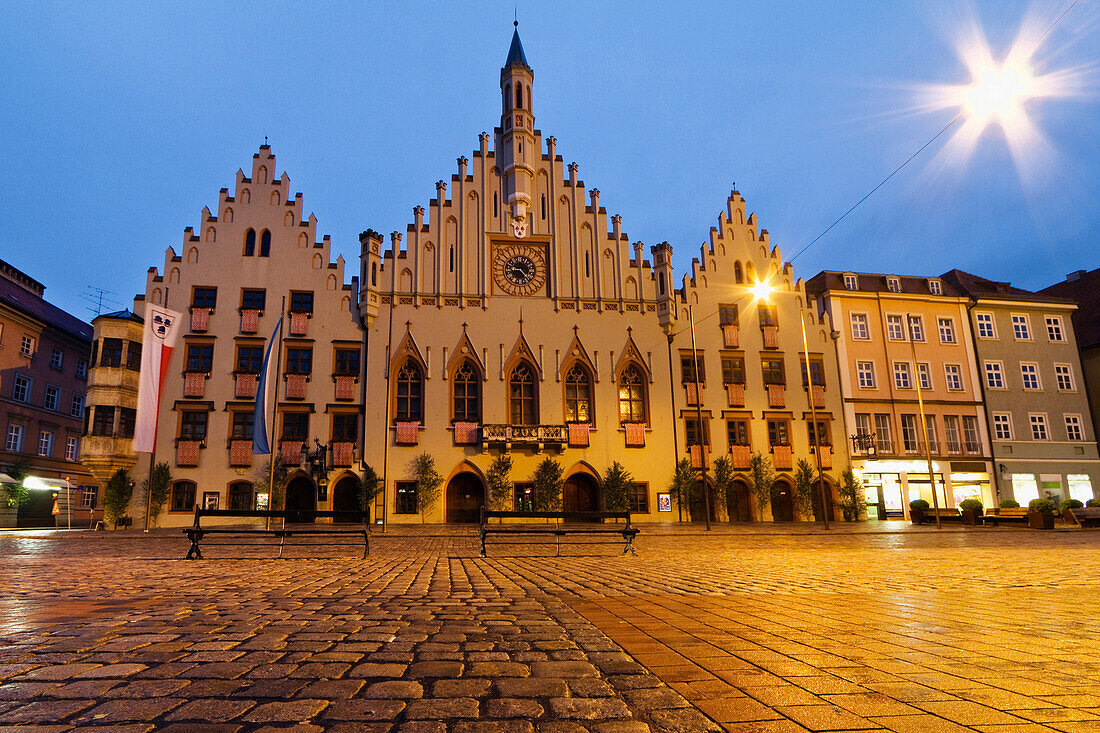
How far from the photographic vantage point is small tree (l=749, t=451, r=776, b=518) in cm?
3447

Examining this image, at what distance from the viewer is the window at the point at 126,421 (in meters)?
30.9

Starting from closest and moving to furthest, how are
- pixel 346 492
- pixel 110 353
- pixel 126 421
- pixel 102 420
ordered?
1. pixel 102 420
2. pixel 126 421
3. pixel 110 353
4. pixel 346 492

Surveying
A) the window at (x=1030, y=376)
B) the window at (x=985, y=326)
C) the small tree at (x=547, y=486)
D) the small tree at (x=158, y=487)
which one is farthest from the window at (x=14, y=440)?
the window at (x=1030, y=376)

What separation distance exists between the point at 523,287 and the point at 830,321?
17148 millimetres

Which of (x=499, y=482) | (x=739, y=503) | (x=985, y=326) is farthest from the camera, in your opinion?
(x=985, y=326)

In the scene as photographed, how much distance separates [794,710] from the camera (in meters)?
2.97

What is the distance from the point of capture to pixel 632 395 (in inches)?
1394

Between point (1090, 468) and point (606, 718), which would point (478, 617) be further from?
point (1090, 468)

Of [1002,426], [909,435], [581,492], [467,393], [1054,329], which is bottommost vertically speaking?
[581,492]

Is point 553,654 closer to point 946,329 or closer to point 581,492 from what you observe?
point 581,492

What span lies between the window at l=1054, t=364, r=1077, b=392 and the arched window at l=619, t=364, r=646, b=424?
25.6 metres

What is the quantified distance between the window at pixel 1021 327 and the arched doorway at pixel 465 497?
3272 centimetres

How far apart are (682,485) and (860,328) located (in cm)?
1431

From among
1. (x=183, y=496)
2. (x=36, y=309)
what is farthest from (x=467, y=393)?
(x=36, y=309)
